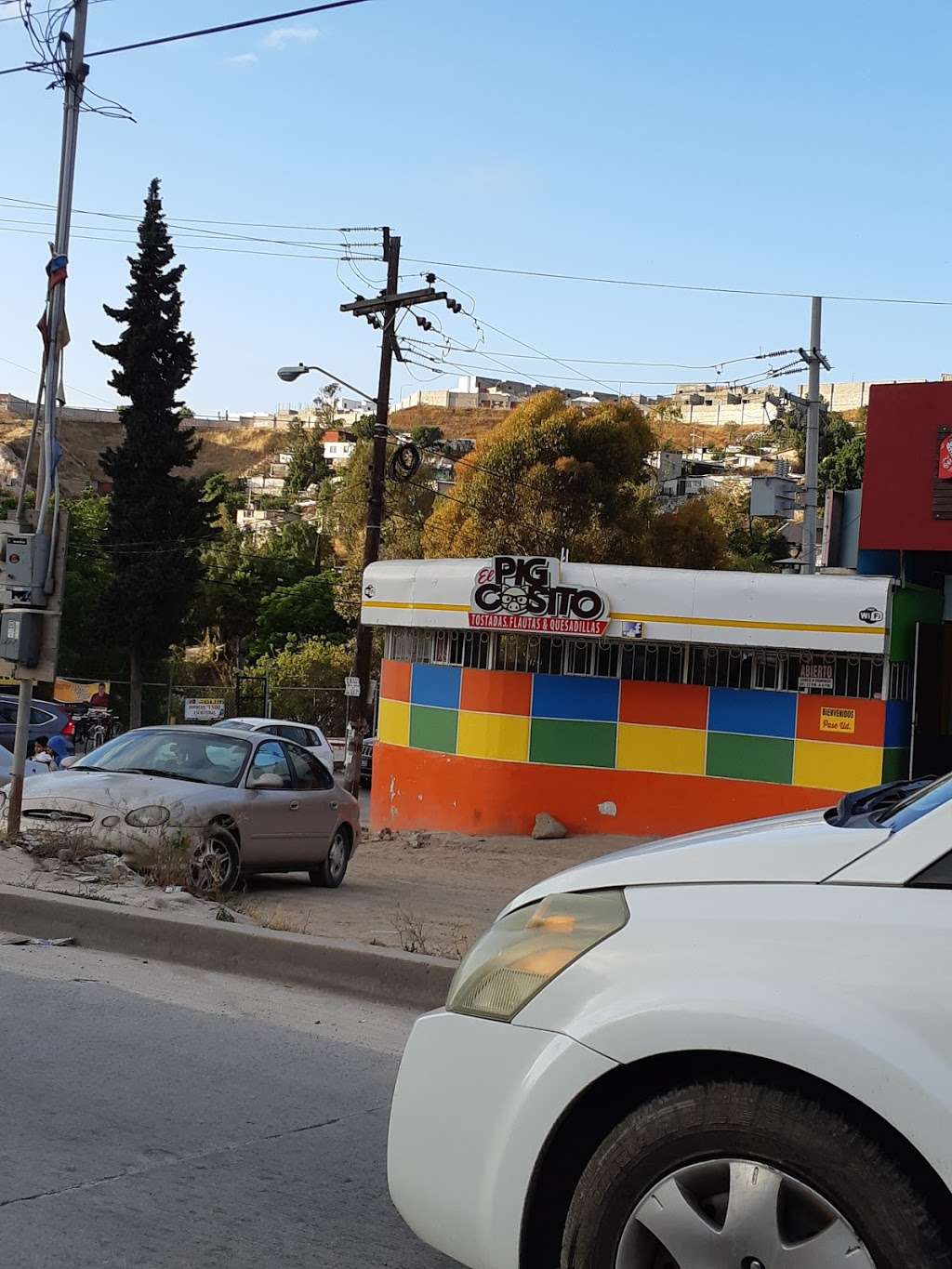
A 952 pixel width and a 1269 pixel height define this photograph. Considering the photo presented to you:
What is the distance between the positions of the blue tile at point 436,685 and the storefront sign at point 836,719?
6.05 metres

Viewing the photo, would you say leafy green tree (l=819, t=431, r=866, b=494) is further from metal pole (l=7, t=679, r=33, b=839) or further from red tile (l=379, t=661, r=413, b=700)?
metal pole (l=7, t=679, r=33, b=839)

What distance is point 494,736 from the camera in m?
23.8

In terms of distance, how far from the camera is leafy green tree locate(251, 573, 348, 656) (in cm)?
6469

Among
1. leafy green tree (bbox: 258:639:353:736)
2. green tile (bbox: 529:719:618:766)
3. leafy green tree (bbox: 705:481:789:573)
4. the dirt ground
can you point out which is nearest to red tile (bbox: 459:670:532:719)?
green tile (bbox: 529:719:618:766)

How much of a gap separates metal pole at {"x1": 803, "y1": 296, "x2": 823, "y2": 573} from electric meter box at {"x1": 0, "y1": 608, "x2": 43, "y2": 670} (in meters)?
23.2

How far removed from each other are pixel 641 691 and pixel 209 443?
553ft

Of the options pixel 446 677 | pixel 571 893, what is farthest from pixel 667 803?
pixel 571 893

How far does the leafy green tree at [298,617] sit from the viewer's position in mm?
64688

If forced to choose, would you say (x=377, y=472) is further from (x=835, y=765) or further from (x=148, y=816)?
(x=148, y=816)

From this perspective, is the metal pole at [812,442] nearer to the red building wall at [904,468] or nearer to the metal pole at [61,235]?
the red building wall at [904,468]

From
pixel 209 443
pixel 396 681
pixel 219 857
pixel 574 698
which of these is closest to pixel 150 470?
pixel 396 681

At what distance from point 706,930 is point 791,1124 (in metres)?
0.41

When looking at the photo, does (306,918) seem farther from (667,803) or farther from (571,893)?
(667,803)

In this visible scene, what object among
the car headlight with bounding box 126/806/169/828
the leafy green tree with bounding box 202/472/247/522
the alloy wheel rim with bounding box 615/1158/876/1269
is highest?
the leafy green tree with bounding box 202/472/247/522
